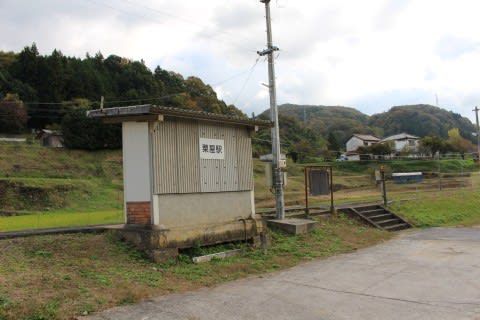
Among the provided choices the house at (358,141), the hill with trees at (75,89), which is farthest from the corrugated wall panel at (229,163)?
the house at (358,141)

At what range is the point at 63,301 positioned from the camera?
261 inches

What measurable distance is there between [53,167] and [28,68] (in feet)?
93.6

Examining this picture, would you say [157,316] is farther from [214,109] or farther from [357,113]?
[357,113]

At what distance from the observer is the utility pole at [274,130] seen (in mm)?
14453

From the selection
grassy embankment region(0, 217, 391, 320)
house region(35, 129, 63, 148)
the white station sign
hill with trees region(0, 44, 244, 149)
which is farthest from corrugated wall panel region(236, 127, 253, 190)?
house region(35, 129, 63, 148)

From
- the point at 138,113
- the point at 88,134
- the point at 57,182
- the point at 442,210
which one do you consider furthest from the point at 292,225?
the point at 88,134

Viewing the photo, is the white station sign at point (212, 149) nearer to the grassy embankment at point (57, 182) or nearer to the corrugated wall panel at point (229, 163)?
the corrugated wall panel at point (229, 163)

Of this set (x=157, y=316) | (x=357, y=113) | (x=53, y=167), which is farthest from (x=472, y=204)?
(x=357, y=113)

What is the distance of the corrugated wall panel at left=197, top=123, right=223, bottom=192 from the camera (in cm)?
1120

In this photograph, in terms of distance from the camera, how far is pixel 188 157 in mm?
10922

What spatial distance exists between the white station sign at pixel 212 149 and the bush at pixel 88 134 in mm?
36613

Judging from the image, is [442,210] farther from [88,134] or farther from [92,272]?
[88,134]

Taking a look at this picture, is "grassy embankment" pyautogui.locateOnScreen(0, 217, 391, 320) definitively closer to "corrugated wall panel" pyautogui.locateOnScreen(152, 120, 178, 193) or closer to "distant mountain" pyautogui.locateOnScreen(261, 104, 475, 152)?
"corrugated wall panel" pyautogui.locateOnScreen(152, 120, 178, 193)

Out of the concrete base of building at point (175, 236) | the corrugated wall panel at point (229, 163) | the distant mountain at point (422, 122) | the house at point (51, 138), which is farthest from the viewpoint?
the distant mountain at point (422, 122)
